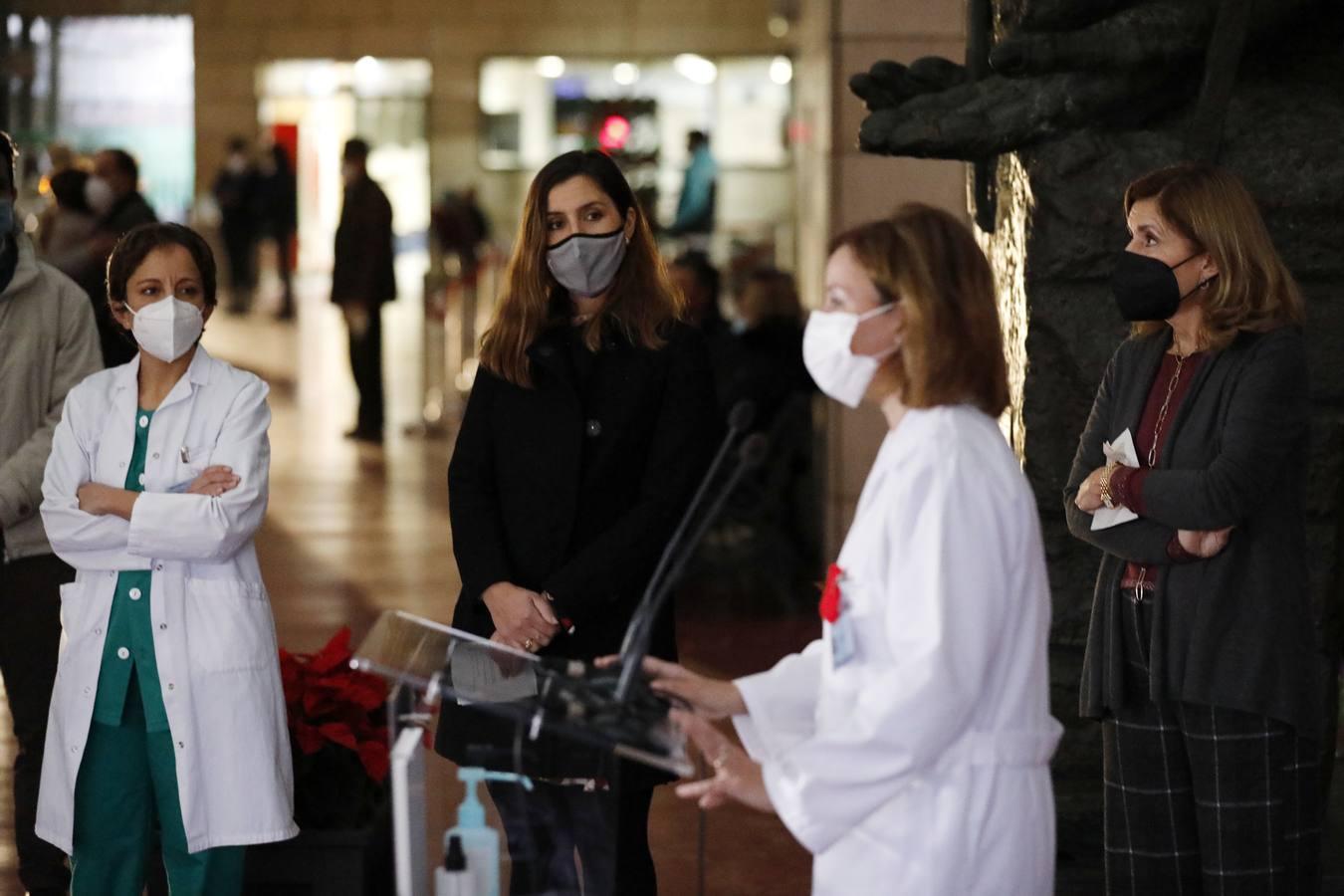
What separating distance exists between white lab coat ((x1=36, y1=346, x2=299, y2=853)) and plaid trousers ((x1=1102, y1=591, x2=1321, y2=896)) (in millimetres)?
1635

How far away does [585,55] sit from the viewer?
26172mm

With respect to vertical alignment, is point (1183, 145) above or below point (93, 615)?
above

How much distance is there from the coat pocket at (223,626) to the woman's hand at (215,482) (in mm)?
182

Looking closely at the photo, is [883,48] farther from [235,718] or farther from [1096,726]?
[235,718]

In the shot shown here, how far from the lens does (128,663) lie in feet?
12.7

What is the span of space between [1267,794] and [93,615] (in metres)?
2.24

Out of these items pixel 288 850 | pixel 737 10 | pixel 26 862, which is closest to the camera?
pixel 288 850

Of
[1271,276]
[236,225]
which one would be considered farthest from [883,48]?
[236,225]

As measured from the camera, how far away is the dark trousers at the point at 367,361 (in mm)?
13258

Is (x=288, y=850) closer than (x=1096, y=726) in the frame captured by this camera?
Yes

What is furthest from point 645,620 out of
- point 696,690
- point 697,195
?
point 697,195

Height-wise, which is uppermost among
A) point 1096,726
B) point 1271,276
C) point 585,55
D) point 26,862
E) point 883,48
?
point 585,55

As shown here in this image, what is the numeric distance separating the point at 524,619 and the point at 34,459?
152 centimetres

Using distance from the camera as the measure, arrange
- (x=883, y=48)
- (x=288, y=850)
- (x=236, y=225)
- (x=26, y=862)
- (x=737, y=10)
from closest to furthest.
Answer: (x=288, y=850) < (x=26, y=862) < (x=883, y=48) < (x=236, y=225) < (x=737, y=10)
